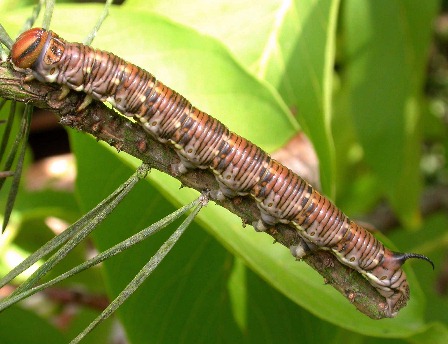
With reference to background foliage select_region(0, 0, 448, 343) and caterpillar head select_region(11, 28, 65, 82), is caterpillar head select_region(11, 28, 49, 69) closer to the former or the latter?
caterpillar head select_region(11, 28, 65, 82)

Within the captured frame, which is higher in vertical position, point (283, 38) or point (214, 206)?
point (283, 38)

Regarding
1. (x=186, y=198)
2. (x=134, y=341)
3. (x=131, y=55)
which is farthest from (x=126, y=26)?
(x=134, y=341)

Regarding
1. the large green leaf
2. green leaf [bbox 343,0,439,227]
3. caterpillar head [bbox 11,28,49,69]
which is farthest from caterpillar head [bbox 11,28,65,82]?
green leaf [bbox 343,0,439,227]

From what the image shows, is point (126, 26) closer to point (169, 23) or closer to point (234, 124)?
point (169, 23)

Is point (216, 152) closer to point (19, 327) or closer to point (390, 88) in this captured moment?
point (19, 327)

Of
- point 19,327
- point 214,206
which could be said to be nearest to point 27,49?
point 214,206

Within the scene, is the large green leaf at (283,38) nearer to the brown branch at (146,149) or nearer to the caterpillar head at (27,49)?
the brown branch at (146,149)
